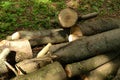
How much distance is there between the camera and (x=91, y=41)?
20.5 feet

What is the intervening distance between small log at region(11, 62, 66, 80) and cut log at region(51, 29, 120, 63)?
0.33 m

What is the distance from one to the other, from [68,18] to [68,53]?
1.47 meters

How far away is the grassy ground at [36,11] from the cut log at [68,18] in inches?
63.5

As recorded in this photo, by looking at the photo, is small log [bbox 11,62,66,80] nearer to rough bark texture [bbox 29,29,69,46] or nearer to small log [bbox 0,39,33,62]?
small log [bbox 0,39,33,62]

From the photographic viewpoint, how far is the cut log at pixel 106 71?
5.96m

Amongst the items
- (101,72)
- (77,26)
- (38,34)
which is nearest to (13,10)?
(38,34)

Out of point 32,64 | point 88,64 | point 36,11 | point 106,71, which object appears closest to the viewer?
point 32,64

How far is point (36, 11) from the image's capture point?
9.66 meters

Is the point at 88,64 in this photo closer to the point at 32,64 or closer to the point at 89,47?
the point at 89,47

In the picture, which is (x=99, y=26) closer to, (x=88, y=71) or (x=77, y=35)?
(x=77, y=35)

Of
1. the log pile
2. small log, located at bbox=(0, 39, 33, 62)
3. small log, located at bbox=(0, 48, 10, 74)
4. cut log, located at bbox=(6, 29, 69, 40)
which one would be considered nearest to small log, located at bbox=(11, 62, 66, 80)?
the log pile

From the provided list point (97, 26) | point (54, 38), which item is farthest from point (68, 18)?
point (97, 26)

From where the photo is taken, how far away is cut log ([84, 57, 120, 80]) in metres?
5.96

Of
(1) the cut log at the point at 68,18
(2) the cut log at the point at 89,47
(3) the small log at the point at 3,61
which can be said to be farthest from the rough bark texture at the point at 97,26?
(3) the small log at the point at 3,61
